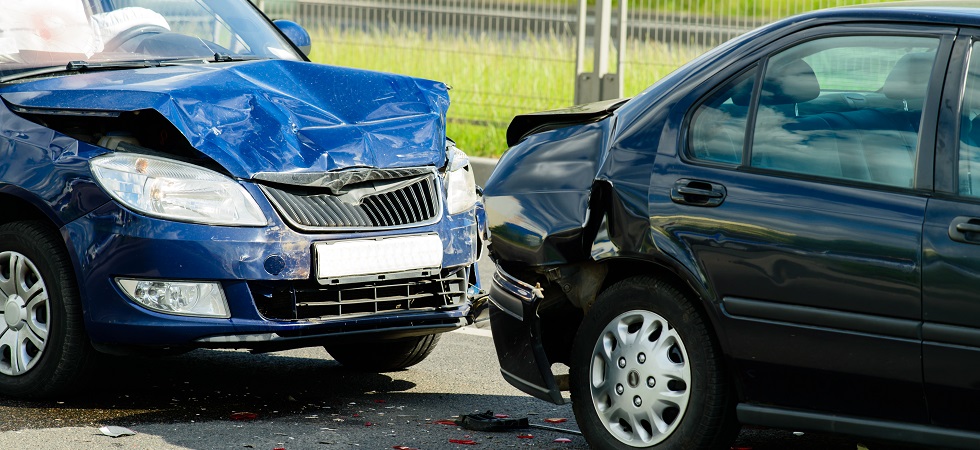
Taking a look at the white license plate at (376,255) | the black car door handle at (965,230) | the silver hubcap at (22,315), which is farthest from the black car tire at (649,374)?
the silver hubcap at (22,315)

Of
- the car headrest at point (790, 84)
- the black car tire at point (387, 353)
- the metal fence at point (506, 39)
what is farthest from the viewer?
the metal fence at point (506, 39)

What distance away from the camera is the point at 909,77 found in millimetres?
4246

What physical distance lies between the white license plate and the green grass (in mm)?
6373

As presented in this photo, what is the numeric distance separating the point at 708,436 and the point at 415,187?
181cm

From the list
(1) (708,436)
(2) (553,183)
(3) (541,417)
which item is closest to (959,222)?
(1) (708,436)

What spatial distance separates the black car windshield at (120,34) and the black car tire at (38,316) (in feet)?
2.83

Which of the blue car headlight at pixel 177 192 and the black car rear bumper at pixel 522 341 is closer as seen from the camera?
the black car rear bumper at pixel 522 341

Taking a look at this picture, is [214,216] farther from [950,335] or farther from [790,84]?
[950,335]

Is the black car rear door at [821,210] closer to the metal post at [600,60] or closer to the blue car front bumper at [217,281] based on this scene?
the blue car front bumper at [217,281]

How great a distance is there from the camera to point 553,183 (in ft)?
16.0

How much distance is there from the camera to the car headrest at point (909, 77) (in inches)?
165

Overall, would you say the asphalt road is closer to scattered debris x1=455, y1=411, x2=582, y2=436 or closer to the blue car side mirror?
scattered debris x1=455, y1=411, x2=582, y2=436

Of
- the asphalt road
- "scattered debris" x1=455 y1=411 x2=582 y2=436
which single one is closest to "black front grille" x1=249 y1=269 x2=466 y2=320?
the asphalt road

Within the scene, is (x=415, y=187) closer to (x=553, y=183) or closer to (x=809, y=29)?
(x=553, y=183)
